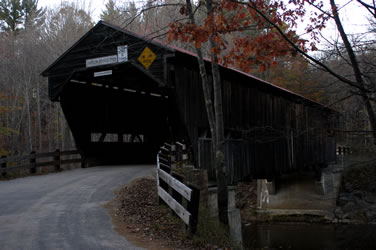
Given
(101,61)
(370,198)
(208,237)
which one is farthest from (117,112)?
(370,198)

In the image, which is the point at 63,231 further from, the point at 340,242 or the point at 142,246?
the point at 340,242

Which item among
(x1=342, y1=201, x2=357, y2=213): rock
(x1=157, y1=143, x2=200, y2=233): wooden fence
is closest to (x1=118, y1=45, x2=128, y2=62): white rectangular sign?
(x1=157, y1=143, x2=200, y2=233): wooden fence

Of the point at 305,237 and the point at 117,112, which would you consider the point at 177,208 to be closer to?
the point at 117,112

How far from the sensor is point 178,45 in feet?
53.3

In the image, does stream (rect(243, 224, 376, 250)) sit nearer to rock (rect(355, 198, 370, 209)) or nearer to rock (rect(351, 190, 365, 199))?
rock (rect(355, 198, 370, 209))

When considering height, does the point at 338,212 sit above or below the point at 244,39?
below

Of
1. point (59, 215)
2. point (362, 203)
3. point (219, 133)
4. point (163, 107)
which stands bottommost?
point (362, 203)

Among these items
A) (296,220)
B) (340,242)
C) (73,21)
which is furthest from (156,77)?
(73,21)

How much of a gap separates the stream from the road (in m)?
8.08

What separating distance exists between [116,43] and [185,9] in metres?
5.74

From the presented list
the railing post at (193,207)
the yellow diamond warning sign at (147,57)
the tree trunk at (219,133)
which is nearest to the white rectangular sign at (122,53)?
the yellow diamond warning sign at (147,57)

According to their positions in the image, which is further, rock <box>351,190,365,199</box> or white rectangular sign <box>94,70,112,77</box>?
rock <box>351,190,365,199</box>

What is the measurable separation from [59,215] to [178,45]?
10553 millimetres

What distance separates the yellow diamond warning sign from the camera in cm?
1199
